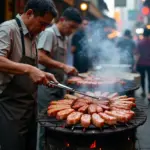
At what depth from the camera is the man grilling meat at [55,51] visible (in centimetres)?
566

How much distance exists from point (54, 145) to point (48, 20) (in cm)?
166

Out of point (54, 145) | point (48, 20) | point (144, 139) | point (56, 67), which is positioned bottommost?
point (144, 139)

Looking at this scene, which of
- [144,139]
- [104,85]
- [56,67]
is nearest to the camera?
[56,67]

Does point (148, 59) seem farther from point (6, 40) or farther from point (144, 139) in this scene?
point (6, 40)

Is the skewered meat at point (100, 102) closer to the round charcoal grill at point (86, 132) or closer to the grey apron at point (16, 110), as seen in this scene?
the round charcoal grill at point (86, 132)

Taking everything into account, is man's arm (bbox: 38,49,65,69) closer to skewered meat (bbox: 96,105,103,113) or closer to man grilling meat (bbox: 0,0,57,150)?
man grilling meat (bbox: 0,0,57,150)

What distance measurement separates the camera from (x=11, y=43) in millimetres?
3725

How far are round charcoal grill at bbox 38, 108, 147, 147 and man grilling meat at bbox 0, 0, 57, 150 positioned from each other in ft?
1.22

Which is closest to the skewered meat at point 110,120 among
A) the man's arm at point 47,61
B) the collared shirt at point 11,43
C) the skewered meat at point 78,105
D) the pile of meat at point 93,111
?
the pile of meat at point 93,111

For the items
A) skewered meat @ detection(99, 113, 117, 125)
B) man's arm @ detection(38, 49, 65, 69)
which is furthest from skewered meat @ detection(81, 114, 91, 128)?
man's arm @ detection(38, 49, 65, 69)

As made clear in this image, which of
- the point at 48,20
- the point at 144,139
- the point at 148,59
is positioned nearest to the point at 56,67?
the point at 48,20

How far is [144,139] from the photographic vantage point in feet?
24.1

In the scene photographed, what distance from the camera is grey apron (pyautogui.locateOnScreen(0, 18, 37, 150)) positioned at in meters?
3.87

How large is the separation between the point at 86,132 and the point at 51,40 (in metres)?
2.81
